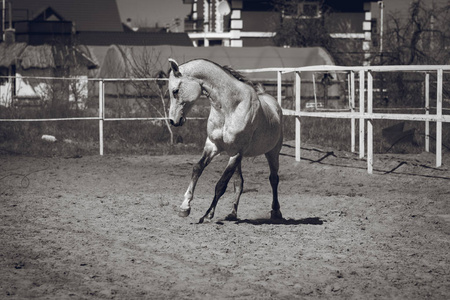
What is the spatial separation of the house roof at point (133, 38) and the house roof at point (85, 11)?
7.65 m

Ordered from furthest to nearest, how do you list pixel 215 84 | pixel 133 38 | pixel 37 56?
pixel 133 38, pixel 37 56, pixel 215 84

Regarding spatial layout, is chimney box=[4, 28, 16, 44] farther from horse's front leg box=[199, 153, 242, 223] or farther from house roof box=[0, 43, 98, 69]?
Result: horse's front leg box=[199, 153, 242, 223]

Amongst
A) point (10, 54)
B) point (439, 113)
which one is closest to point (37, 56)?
point (10, 54)

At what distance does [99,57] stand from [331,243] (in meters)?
32.9

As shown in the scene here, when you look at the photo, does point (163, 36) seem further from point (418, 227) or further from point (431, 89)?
point (418, 227)

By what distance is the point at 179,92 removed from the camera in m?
8.53

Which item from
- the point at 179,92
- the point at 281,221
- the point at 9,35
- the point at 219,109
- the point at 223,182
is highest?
the point at 9,35

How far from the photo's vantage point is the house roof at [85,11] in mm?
64625

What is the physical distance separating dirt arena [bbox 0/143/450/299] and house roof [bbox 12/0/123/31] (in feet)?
172

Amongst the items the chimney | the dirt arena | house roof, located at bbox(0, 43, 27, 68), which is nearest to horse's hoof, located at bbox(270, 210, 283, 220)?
the dirt arena

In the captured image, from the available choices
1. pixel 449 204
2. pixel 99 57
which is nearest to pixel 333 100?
pixel 99 57

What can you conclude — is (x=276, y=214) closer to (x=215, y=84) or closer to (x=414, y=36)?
(x=215, y=84)

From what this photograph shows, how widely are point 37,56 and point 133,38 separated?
16.5 meters

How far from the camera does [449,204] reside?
10.1 metres
